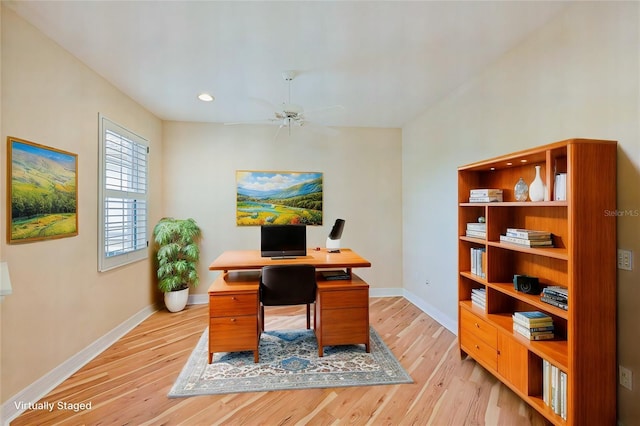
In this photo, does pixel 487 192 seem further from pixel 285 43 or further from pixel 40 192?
pixel 40 192

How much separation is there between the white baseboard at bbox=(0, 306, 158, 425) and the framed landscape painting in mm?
1067

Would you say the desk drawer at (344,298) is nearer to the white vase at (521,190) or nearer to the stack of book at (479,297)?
the stack of book at (479,297)

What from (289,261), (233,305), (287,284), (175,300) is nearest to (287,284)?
(287,284)

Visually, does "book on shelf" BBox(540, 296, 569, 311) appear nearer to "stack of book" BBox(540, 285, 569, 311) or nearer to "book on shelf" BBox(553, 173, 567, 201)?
"stack of book" BBox(540, 285, 569, 311)

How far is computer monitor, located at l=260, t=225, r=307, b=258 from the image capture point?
10.2 feet

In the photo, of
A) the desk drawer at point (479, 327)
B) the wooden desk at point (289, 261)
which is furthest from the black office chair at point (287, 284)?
the desk drawer at point (479, 327)

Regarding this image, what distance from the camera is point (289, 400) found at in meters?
2.13

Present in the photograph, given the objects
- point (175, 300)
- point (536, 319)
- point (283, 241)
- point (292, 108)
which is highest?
point (292, 108)

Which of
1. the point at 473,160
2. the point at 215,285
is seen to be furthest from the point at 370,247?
the point at 215,285

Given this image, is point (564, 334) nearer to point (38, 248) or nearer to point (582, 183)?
point (582, 183)

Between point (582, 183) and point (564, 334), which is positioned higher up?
point (582, 183)

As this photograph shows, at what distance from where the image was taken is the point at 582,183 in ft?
5.41

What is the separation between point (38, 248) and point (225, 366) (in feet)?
5.68

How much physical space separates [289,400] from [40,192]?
2449 mm
